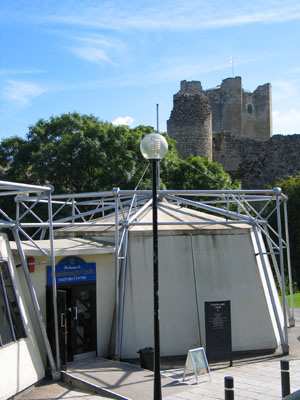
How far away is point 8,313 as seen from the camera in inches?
426

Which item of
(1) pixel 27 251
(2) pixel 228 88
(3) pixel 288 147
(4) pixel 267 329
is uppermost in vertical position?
(2) pixel 228 88

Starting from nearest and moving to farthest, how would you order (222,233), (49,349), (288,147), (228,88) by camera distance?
(49,349) < (222,233) < (288,147) < (228,88)

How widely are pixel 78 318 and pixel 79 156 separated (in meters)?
14.0

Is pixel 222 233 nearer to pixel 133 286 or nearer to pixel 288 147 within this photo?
pixel 133 286

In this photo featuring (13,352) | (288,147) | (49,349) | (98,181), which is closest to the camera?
(13,352)

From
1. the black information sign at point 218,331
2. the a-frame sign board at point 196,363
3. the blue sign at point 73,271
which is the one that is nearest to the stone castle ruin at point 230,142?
the blue sign at point 73,271

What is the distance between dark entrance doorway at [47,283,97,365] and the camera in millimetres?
12711

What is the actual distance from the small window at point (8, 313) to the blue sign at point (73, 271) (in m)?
1.59

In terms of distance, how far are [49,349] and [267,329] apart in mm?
5928

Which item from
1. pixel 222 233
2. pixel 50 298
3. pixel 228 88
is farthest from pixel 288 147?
pixel 50 298

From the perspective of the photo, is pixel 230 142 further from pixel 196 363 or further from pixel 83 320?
pixel 196 363

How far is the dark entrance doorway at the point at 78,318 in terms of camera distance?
12.7m

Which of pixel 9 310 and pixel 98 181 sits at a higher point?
pixel 98 181

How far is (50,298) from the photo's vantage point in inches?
494
